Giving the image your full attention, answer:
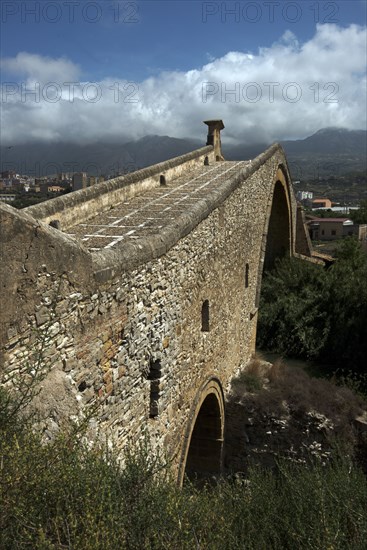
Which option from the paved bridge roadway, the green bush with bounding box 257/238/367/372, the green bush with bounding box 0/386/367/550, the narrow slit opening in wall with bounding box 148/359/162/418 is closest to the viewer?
the green bush with bounding box 0/386/367/550

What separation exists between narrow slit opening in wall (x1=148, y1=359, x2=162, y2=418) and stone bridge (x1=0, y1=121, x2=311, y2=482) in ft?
0.04

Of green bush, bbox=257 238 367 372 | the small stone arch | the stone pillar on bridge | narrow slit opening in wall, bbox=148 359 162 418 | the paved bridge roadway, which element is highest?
the stone pillar on bridge

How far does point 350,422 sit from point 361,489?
534 cm

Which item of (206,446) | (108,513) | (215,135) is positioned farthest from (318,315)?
(108,513)

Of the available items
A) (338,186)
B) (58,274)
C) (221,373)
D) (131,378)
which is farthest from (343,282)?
(338,186)

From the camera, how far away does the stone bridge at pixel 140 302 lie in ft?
11.0

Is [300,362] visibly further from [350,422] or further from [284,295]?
[350,422]

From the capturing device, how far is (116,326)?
4.39m

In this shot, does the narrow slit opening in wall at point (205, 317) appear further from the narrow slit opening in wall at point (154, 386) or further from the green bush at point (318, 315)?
the green bush at point (318, 315)

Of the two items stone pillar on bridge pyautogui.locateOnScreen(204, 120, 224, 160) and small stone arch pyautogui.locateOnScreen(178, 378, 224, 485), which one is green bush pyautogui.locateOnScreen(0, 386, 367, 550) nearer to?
small stone arch pyautogui.locateOnScreen(178, 378, 224, 485)

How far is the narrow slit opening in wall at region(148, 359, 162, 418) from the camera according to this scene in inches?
213

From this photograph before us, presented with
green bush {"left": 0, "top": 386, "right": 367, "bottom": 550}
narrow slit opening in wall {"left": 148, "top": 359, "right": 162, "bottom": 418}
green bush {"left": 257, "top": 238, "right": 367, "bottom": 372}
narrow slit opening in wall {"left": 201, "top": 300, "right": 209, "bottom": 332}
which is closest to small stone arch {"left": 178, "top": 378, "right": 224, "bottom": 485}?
narrow slit opening in wall {"left": 201, "top": 300, "right": 209, "bottom": 332}

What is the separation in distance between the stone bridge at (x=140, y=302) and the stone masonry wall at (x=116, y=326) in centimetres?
1

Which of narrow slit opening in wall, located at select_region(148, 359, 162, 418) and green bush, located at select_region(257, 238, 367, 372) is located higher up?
narrow slit opening in wall, located at select_region(148, 359, 162, 418)
